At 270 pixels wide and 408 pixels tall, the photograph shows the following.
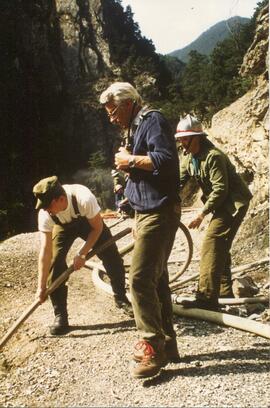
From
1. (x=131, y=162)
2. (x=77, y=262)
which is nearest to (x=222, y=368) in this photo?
(x=77, y=262)

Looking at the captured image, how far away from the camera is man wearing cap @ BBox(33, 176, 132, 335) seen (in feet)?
13.1

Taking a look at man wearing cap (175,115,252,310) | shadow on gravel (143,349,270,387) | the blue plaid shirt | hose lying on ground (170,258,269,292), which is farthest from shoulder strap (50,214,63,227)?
hose lying on ground (170,258,269,292)

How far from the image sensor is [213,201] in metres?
4.62

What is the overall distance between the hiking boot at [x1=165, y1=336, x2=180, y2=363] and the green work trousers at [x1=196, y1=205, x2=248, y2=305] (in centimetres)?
115

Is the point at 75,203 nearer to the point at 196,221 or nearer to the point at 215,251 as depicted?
the point at 196,221

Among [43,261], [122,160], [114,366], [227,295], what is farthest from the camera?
[227,295]

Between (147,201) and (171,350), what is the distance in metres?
1.34

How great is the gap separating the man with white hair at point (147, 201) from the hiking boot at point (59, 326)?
58.7 inches

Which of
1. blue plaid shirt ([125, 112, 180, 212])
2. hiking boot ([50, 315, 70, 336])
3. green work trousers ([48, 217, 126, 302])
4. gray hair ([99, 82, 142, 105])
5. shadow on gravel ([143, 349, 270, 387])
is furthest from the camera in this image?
hiking boot ([50, 315, 70, 336])

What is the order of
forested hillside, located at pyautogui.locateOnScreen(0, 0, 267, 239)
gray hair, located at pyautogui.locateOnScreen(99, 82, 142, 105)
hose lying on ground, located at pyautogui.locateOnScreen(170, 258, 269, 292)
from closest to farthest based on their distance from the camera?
gray hair, located at pyautogui.locateOnScreen(99, 82, 142, 105) < hose lying on ground, located at pyautogui.locateOnScreen(170, 258, 269, 292) < forested hillside, located at pyautogui.locateOnScreen(0, 0, 267, 239)

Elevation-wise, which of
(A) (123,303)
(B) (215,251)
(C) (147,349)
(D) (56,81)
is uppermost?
(D) (56,81)

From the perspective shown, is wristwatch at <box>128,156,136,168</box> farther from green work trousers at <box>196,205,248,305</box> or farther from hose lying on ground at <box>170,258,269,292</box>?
hose lying on ground at <box>170,258,269,292</box>

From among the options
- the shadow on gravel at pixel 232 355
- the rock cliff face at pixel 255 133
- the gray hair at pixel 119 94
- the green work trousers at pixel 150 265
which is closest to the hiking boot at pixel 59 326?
the shadow on gravel at pixel 232 355

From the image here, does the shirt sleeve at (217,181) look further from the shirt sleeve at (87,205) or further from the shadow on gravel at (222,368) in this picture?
the shadow on gravel at (222,368)
